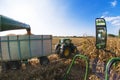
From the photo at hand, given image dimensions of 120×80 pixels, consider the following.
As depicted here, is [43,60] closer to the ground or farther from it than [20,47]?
closer to the ground

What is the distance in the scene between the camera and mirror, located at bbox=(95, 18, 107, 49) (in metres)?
6.94

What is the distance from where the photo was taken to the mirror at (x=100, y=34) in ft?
22.8

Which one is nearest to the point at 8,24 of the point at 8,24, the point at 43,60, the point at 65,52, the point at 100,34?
the point at 8,24

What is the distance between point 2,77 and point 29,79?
1288 millimetres

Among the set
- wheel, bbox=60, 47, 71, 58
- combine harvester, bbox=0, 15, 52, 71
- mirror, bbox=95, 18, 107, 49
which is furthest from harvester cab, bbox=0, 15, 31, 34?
mirror, bbox=95, 18, 107, 49

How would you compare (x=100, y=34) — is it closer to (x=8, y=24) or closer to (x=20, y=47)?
(x=8, y=24)

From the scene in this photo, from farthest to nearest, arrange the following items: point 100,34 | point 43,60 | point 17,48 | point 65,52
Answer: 1. point 65,52
2. point 43,60
3. point 17,48
4. point 100,34

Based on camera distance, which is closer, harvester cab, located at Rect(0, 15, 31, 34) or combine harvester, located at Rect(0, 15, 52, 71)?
harvester cab, located at Rect(0, 15, 31, 34)

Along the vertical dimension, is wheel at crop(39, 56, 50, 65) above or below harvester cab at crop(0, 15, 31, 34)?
below

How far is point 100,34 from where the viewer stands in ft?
22.8

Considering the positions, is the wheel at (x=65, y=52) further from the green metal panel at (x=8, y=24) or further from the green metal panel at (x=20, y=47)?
the green metal panel at (x=8, y=24)

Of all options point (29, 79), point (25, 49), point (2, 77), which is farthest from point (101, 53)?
point (25, 49)

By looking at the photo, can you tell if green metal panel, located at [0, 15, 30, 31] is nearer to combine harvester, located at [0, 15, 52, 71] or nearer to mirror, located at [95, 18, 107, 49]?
combine harvester, located at [0, 15, 52, 71]

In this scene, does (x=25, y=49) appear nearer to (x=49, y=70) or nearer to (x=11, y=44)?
(x=11, y=44)
